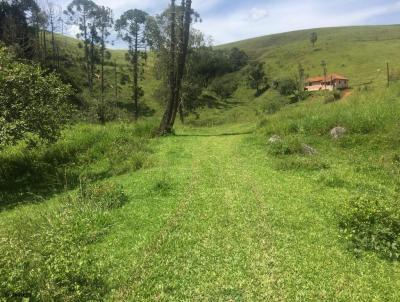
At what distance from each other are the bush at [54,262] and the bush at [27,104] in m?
6.82

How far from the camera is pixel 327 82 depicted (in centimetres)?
10681

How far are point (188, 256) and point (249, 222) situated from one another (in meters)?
2.41

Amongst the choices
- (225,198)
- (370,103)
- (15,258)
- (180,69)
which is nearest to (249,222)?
(225,198)

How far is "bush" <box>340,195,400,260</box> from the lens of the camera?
8.88 metres

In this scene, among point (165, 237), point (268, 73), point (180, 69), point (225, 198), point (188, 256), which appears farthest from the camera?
point (268, 73)

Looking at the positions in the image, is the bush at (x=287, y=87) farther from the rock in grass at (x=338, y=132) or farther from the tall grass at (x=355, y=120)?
the rock in grass at (x=338, y=132)

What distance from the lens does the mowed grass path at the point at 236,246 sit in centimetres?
746

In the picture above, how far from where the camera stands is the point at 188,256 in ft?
28.9

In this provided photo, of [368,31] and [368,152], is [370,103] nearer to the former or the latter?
[368,152]

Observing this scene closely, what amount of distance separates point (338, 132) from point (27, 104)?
15.1m

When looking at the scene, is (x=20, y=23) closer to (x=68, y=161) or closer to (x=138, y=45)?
(x=138, y=45)

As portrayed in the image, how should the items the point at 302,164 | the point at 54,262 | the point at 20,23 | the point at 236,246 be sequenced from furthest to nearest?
the point at 20,23 < the point at 302,164 < the point at 236,246 < the point at 54,262

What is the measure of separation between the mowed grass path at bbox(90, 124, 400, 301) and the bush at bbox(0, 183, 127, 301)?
45cm

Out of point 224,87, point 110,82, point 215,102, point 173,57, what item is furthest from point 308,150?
point 224,87
